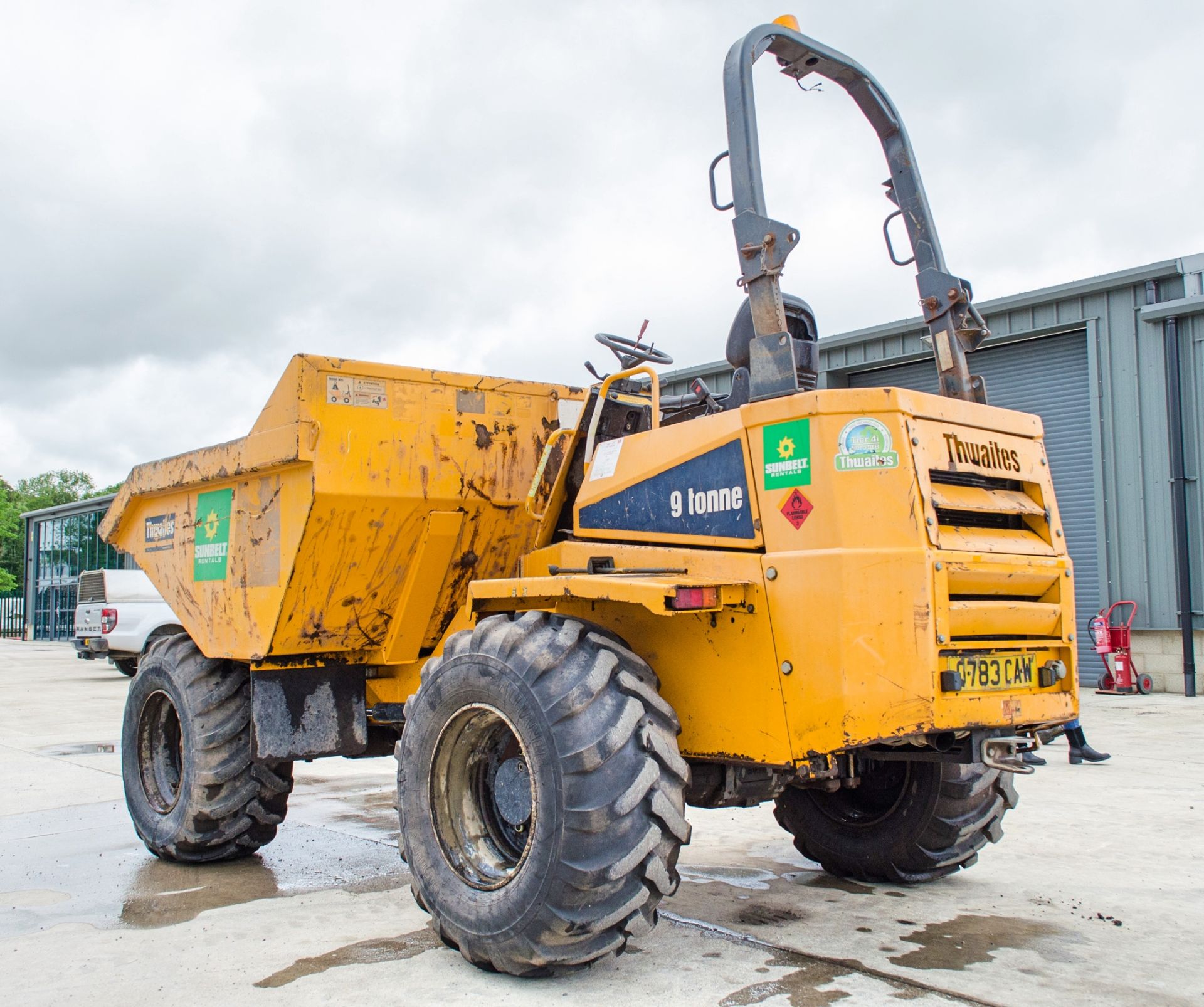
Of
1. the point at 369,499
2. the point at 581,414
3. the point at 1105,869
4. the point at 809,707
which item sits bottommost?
the point at 1105,869

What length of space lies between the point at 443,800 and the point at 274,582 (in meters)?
1.55

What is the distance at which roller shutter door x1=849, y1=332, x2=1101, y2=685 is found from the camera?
1544 centimetres

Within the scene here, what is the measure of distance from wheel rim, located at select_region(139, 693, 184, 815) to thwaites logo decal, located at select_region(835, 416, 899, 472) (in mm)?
4317

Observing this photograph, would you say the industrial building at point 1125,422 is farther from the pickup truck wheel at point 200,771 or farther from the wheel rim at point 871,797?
the pickup truck wheel at point 200,771

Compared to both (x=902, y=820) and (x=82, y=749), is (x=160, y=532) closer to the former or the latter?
(x=902, y=820)

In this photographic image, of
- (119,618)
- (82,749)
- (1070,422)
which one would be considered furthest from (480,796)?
(119,618)

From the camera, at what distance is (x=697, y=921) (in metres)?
4.64

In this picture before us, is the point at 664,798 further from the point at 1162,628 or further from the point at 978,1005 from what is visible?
the point at 1162,628

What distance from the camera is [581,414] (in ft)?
16.5

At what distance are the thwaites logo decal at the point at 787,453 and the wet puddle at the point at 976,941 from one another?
1806mm

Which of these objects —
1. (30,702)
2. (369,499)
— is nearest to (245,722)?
(369,499)

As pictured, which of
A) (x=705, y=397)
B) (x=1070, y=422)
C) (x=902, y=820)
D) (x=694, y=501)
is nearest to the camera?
(x=694, y=501)

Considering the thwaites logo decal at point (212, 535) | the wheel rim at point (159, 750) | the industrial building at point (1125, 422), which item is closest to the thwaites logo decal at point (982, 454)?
the thwaites logo decal at point (212, 535)

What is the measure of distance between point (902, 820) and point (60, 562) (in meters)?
39.4
